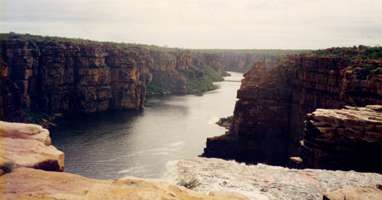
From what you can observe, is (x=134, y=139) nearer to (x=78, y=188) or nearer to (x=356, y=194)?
(x=356, y=194)

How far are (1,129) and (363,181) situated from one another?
83.5 feet

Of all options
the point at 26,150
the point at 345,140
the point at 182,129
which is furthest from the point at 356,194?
the point at 182,129

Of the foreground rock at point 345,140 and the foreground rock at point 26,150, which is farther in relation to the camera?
the foreground rock at point 345,140

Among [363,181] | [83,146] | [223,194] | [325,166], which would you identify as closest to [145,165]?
[83,146]

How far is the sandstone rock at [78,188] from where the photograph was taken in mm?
19625

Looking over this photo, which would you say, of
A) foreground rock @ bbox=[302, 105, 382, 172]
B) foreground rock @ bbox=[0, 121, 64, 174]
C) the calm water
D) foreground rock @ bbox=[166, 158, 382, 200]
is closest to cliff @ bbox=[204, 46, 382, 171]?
the calm water

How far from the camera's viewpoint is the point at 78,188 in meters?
20.8

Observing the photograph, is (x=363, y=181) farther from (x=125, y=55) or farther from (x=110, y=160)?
(x=125, y=55)

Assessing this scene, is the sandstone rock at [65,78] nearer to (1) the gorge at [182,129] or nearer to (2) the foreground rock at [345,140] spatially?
(1) the gorge at [182,129]

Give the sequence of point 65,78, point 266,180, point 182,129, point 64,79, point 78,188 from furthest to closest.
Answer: point 65,78, point 64,79, point 182,129, point 266,180, point 78,188

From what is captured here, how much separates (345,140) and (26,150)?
29.4 meters

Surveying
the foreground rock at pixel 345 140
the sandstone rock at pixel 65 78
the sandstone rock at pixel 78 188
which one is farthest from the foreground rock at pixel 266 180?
the sandstone rock at pixel 65 78

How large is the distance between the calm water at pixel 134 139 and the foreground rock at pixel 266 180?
45.0 m

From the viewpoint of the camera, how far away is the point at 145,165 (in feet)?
283
